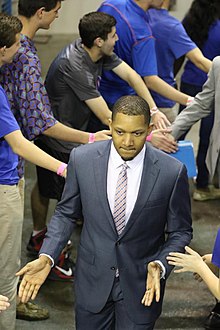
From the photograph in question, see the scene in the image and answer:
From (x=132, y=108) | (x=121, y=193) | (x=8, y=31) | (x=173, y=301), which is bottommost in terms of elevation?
(x=173, y=301)

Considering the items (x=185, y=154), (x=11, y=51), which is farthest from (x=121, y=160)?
(x=185, y=154)

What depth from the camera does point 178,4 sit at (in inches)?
411

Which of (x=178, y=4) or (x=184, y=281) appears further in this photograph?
(x=178, y=4)

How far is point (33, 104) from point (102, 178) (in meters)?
1.11

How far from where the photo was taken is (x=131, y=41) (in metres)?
4.89

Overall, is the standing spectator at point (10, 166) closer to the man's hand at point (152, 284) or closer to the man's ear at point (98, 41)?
the man's ear at point (98, 41)

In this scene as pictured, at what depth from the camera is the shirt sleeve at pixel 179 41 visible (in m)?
5.14

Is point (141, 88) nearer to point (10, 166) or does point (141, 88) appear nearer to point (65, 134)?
point (65, 134)

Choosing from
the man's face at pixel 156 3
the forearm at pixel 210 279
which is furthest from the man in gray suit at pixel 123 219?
the man's face at pixel 156 3

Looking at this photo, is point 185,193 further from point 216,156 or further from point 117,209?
point 216,156

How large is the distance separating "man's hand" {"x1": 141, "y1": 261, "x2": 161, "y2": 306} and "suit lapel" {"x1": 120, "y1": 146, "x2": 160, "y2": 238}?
0.19m

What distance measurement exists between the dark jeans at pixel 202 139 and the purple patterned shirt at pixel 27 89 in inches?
76.4

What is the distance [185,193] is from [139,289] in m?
Result: 0.47

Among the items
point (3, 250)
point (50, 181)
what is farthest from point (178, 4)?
point (3, 250)
